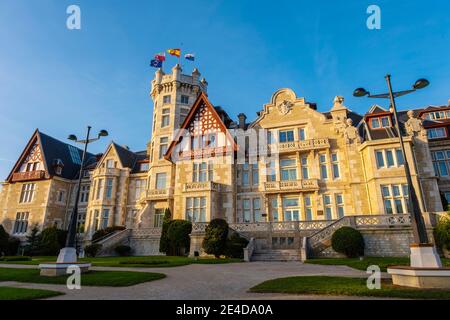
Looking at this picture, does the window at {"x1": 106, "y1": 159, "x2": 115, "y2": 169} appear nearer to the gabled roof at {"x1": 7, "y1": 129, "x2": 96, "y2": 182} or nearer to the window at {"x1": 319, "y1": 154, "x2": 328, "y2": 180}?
the gabled roof at {"x1": 7, "y1": 129, "x2": 96, "y2": 182}

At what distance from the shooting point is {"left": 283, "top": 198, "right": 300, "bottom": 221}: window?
91.3ft

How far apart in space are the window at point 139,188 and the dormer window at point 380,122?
28.9m

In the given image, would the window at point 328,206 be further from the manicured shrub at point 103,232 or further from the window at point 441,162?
the manicured shrub at point 103,232

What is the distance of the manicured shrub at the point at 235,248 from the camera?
21672 mm

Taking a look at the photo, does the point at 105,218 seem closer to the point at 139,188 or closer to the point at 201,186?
the point at 139,188

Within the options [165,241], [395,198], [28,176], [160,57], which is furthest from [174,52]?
[395,198]

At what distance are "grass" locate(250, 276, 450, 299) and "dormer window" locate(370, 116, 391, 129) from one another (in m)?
22.5

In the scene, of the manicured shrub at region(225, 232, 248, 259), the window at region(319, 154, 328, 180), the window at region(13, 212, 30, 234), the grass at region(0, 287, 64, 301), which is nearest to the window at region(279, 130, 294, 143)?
the window at region(319, 154, 328, 180)

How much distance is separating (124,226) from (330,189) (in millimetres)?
25238

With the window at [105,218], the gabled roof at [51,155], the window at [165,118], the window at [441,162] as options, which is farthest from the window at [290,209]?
the gabled roof at [51,155]

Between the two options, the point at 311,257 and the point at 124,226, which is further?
the point at 124,226
